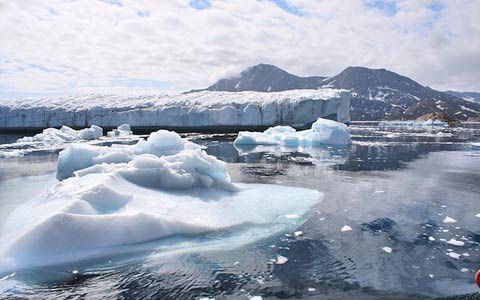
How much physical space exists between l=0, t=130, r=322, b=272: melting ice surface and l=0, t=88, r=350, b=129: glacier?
97.1 ft

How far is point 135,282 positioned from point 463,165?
46.0 feet

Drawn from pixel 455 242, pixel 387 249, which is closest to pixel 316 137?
pixel 455 242

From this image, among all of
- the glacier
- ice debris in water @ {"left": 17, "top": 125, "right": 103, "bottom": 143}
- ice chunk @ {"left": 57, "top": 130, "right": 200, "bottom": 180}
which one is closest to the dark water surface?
ice chunk @ {"left": 57, "top": 130, "right": 200, "bottom": 180}

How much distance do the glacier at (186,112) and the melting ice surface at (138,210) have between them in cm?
2960

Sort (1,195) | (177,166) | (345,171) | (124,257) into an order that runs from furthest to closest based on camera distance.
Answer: (345,171) < (1,195) < (177,166) < (124,257)

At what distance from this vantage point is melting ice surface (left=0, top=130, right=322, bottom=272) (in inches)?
200

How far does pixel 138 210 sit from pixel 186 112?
112 ft

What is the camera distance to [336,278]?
452 centimetres

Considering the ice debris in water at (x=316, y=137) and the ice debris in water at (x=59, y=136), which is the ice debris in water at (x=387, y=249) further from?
the ice debris in water at (x=59, y=136)

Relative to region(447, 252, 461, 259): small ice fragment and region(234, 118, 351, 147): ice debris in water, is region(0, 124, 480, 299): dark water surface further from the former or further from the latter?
region(234, 118, 351, 147): ice debris in water

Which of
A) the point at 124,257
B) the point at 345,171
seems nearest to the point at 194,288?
the point at 124,257

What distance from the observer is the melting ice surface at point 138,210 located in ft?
16.7

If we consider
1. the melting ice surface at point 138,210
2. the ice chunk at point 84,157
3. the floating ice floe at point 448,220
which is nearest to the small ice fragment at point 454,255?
the floating ice floe at point 448,220

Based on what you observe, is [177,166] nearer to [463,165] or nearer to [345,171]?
[345,171]
